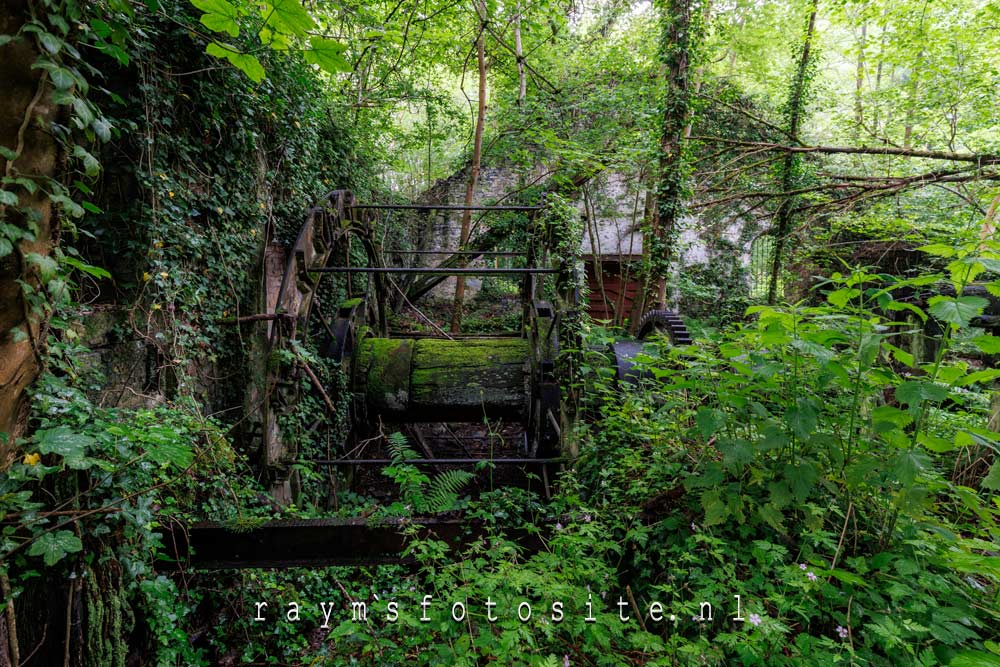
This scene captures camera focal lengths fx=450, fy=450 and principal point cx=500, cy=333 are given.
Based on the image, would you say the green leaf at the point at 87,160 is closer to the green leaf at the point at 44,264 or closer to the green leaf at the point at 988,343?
the green leaf at the point at 44,264

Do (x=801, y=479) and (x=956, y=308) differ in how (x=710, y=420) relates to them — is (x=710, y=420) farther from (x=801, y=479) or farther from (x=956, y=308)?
(x=956, y=308)

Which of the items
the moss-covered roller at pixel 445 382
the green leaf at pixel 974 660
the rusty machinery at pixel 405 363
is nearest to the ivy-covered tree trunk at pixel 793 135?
the rusty machinery at pixel 405 363

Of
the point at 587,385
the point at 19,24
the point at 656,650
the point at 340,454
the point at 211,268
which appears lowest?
the point at 340,454

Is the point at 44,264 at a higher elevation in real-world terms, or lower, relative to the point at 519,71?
lower

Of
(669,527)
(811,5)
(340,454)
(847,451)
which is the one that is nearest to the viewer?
(847,451)

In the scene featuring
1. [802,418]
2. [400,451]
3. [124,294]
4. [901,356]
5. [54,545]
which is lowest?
[400,451]

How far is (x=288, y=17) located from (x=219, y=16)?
0.77 feet

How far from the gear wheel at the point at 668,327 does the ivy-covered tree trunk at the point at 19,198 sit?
13.5 feet

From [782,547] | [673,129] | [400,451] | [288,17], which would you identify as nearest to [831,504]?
[782,547]

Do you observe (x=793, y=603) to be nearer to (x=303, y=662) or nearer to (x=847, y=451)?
(x=847, y=451)

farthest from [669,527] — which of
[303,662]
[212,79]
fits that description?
[212,79]

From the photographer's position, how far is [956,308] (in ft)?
Result: 5.21

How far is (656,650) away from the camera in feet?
5.11

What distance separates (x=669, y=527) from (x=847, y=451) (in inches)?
32.1
